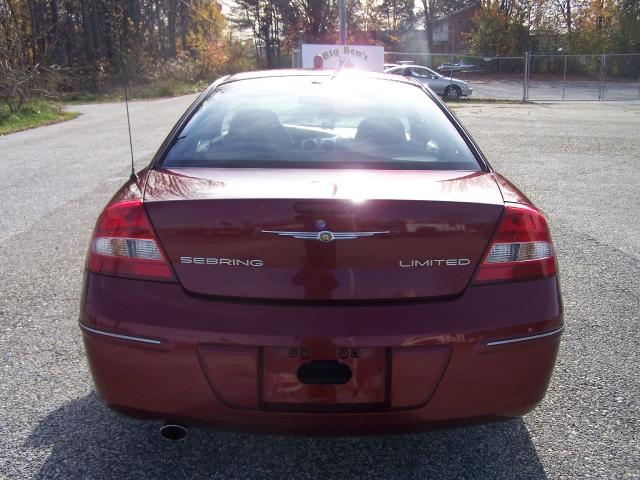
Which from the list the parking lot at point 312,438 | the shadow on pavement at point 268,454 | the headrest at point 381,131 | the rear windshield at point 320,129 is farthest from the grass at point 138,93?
the shadow on pavement at point 268,454

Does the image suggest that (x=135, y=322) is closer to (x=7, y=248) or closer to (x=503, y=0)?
(x=7, y=248)

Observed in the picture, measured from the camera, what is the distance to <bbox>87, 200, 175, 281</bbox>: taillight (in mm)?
2100

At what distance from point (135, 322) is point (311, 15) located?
175 ft

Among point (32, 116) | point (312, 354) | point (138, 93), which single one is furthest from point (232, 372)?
point (138, 93)

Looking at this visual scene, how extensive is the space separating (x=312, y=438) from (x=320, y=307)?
0.78 meters

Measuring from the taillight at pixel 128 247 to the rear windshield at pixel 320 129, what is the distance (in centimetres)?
49

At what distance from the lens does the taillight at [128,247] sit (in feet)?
6.89

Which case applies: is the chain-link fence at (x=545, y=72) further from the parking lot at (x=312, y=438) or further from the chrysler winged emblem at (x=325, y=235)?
the chrysler winged emblem at (x=325, y=235)

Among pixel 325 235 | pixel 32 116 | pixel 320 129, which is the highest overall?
pixel 320 129

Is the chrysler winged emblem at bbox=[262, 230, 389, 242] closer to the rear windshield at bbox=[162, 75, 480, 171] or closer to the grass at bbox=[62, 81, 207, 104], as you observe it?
the rear windshield at bbox=[162, 75, 480, 171]

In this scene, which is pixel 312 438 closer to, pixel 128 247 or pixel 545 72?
pixel 128 247

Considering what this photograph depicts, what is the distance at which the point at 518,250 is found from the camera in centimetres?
216

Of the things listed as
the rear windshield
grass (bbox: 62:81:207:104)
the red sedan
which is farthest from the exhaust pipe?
grass (bbox: 62:81:207:104)

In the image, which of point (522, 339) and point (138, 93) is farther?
point (138, 93)
